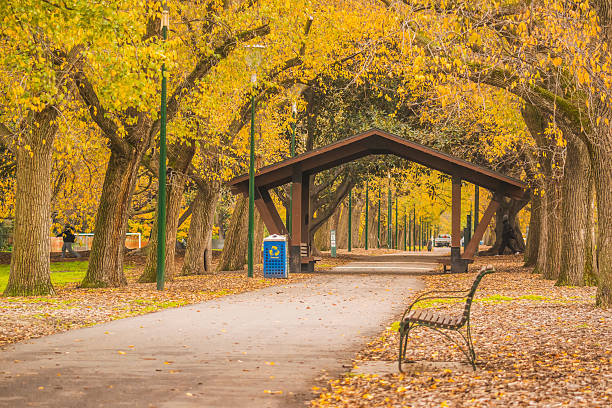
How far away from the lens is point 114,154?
2106 centimetres

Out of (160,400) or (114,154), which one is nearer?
(160,400)

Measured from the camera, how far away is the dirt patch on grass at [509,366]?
277 inches

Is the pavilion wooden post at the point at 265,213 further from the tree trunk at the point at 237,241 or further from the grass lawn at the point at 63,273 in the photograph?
the grass lawn at the point at 63,273

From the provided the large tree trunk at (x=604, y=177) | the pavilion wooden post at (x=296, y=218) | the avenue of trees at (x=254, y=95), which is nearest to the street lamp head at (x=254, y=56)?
the avenue of trees at (x=254, y=95)

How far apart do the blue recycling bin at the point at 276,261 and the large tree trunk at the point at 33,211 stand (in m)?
9.97

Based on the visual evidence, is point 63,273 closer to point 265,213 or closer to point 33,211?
point 265,213

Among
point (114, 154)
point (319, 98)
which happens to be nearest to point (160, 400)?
point (114, 154)

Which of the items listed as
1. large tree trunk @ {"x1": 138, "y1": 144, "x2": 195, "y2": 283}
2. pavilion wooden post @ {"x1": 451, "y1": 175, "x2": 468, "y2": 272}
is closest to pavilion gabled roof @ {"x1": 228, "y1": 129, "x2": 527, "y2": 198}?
pavilion wooden post @ {"x1": 451, "y1": 175, "x2": 468, "y2": 272}

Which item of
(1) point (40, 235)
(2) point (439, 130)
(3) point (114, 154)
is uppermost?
(2) point (439, 130)

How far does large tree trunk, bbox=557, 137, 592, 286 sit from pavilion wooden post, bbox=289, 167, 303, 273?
10.6 metres

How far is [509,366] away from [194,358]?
3.37 m

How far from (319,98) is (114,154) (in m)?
18.8

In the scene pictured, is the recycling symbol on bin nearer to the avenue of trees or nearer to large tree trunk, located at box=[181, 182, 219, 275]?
large tree trunk, located at box=[181, 182, 219, 275]

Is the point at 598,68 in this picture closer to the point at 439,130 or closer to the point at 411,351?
the point at 411,351
